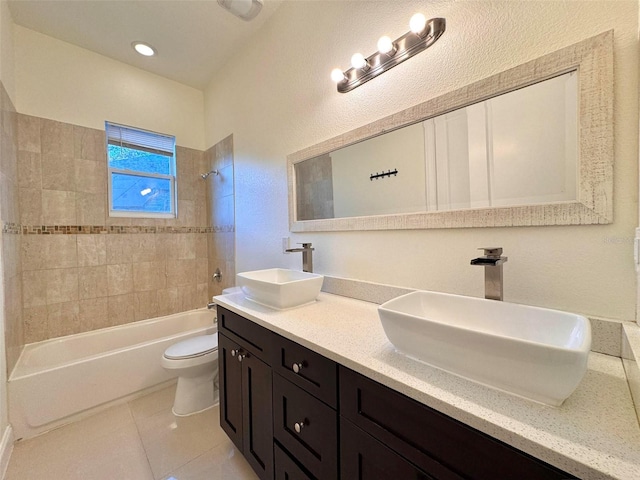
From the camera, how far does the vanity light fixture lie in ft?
3.41

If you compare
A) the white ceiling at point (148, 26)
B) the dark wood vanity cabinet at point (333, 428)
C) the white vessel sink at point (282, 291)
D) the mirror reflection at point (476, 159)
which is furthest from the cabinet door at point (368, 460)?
the white ceiling at point (148, 26)

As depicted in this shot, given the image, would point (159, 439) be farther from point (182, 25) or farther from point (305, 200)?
point (182, 25)

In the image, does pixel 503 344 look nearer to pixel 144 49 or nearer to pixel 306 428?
pixel 306 428

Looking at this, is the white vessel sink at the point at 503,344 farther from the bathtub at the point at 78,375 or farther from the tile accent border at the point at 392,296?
the bathtub at the point at 78,375

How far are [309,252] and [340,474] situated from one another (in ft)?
3.41

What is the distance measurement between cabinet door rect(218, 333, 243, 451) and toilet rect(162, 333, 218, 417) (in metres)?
0.43

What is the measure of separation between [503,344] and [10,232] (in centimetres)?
266

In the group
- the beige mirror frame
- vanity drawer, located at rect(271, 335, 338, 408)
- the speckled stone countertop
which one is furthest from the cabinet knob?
the beige mirror frame

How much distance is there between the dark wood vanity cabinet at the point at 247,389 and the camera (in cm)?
108

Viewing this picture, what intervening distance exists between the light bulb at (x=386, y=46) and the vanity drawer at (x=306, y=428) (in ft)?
4.70

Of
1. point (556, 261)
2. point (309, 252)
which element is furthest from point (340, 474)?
point (309, 252)

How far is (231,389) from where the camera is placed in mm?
1362

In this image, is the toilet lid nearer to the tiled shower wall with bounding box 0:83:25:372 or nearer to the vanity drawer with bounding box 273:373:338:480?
the tiled shower wall with bounding box 0:83:25:372

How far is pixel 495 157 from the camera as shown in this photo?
944 mm
